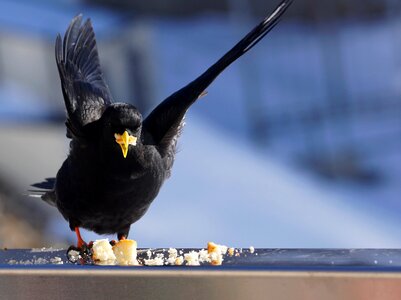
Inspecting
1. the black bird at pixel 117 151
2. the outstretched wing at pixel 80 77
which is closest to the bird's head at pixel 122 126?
the black bird at pixel 117 151

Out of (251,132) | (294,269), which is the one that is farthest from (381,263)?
(251,132)

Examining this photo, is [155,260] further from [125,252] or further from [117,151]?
[117,151]

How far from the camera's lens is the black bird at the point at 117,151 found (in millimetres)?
1858

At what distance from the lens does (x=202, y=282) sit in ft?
3.32

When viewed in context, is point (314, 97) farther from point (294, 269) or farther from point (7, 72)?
point (294, 269)

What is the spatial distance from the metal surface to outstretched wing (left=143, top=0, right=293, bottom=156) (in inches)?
35.4

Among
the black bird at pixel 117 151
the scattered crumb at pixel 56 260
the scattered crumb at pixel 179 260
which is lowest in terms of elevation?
the scattered crumb at pixel 179 260

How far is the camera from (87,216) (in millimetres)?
1930

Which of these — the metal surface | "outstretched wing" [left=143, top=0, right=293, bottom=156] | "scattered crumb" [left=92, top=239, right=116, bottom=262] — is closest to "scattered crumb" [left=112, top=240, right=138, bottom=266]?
"scattered crumb" [left=92, top=239, right=116, bottom=262]

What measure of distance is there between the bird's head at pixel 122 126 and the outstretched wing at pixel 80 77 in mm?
101

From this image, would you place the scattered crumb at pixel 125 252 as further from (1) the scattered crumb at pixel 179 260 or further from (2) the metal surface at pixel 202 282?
(2) the metal surface at pixel 202 282

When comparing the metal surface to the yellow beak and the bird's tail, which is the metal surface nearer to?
the yellow beak

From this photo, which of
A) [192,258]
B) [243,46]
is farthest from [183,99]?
[192,258]

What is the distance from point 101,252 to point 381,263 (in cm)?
57
